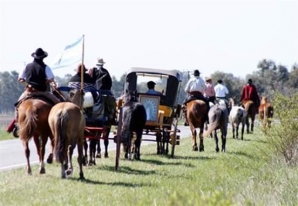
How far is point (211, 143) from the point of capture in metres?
28.2

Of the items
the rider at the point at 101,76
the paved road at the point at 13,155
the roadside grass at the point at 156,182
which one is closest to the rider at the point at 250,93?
the paved road at the point at 13,155

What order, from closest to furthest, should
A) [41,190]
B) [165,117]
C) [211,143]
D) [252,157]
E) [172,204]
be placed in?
[172,204] → [41,190] → [252,157] → [165,117] → [211,143]

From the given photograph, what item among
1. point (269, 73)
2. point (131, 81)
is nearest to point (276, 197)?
point (131, 81)

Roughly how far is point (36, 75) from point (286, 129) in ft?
18.6

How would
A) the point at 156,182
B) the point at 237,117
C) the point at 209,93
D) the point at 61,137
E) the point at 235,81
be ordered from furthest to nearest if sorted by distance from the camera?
the point at 235,81 → the point at 237,117 → the point at 209,93 → the point at 61,137 → the point at 156,182

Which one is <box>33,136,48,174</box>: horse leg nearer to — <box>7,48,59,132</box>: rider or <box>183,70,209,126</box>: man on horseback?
<box>7,48,59,132</box>: rider

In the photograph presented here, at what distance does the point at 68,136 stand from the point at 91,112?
3929mm

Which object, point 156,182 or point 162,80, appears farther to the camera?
point 162,80

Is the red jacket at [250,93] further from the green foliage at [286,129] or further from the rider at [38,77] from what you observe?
the rider at [38,77]

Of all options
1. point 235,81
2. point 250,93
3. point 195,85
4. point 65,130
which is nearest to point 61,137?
point 65,130

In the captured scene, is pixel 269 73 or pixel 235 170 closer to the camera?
pixel 235 170

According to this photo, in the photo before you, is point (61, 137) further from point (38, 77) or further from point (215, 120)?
point (215, 120)

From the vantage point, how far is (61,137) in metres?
14.7

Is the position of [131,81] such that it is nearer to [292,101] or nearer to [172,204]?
[292,101]
